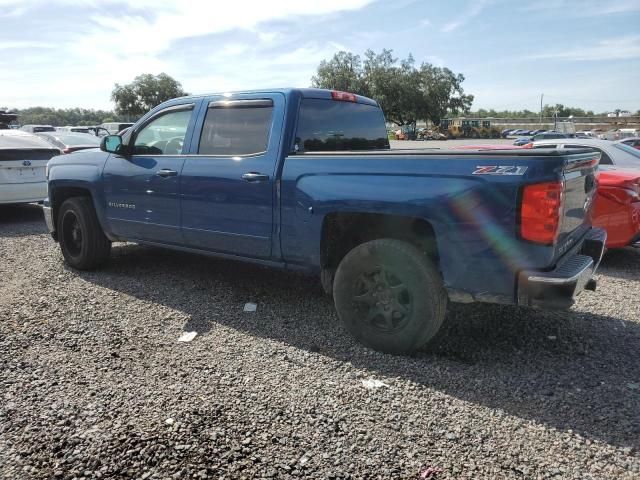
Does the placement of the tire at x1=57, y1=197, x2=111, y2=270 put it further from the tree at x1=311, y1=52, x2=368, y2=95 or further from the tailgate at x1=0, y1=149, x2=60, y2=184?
the tree at x1=311, y1=52, x2=368, y2=95

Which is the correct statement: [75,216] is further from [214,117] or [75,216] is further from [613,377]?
[613,377]

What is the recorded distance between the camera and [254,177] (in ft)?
13.9

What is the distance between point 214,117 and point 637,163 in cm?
567

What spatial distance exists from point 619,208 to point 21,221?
9.72 meters

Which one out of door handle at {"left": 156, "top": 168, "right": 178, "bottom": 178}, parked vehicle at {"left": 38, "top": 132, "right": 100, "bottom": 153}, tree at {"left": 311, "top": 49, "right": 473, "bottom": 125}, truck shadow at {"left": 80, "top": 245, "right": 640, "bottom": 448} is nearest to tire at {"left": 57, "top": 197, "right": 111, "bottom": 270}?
truck shadow at {"left": 80, "top": 245, "right": 640, "bottom": 448}

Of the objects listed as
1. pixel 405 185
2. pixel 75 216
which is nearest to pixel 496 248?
pixel 405 185

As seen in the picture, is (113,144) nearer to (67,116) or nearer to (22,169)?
(22,169)

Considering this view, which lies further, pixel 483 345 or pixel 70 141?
pixel 70 141

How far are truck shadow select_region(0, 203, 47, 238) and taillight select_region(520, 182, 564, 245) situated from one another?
310 inches

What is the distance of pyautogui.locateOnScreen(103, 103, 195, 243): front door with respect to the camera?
492 cm

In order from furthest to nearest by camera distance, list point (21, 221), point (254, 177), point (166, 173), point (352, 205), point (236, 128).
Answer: point (21, 221) < point (166, 173) < point (236, 128) < point (254, 177) < point (352, 205)

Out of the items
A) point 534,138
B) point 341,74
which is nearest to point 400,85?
point 341,74

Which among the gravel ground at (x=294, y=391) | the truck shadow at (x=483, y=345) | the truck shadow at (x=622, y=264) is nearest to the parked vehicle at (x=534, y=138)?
the truck shadow at (x=622, y=264)

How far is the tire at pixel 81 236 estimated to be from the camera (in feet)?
19.1
